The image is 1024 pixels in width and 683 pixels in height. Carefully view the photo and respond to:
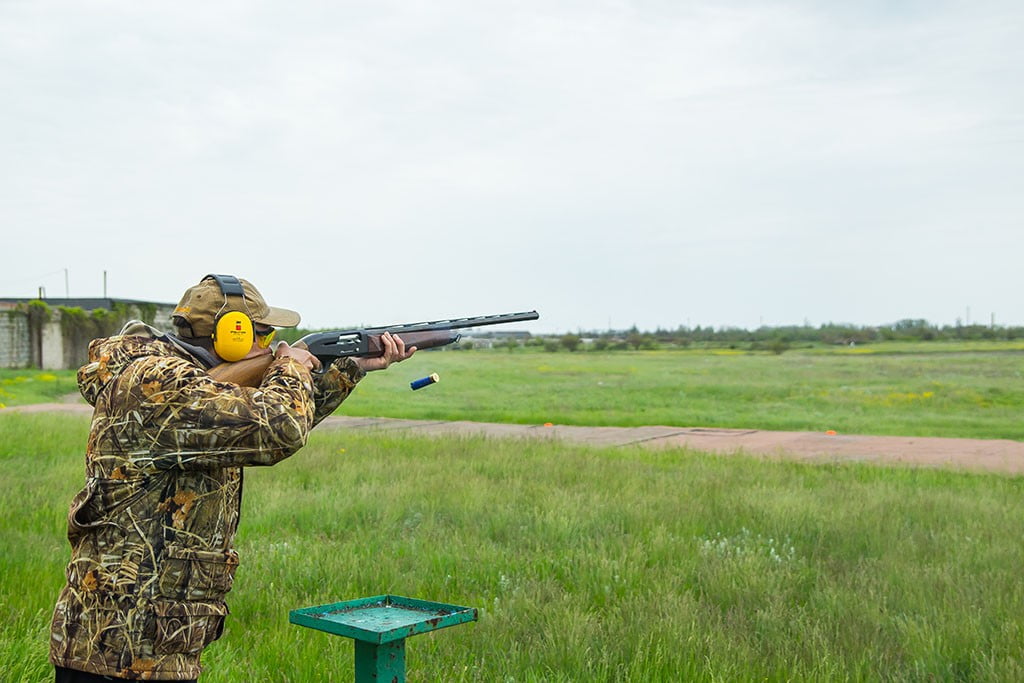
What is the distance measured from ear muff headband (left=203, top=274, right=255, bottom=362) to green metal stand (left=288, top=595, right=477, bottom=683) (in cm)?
95

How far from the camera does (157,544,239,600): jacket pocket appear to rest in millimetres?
3162

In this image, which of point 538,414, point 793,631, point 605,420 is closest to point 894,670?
point 793,631

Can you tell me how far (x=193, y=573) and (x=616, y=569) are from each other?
13.8ft

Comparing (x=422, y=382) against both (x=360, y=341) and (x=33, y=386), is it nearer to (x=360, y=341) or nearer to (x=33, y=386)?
(x=360, y=341)

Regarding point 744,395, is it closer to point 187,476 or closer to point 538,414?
point 538,414

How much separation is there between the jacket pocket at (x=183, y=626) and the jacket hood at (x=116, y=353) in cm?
68

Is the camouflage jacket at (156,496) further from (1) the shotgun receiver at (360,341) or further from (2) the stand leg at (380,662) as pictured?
(2) the stand leg at (380,662)

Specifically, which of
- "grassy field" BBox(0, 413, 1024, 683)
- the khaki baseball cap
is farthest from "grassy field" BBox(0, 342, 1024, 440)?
the khaki baseball cap

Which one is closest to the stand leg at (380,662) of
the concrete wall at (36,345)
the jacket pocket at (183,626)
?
the jacket pocket at (183,626)

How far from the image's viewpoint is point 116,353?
10.3 ft

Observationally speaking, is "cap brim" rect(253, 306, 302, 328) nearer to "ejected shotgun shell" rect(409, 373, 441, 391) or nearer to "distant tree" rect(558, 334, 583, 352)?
"ejected shotgun shell" rect(409, 373, 441, 391)

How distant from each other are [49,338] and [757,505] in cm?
3479

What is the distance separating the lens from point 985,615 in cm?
586

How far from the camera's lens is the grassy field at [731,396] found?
2127 centimetres
